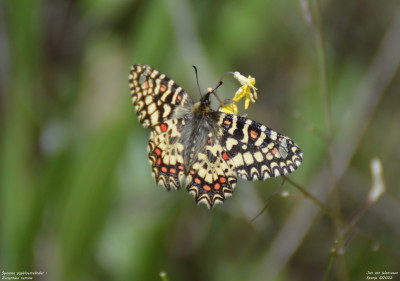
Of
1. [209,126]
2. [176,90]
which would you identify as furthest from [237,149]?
[176,90]

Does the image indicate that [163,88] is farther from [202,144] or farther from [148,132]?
[148,132]

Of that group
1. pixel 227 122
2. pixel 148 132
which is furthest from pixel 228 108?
pixel 148 132

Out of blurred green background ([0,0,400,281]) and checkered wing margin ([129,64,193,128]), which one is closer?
checkered wing margin ([129,64,193,128])

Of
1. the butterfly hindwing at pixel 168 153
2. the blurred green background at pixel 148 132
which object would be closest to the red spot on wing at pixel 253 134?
the butterfly hindwing at pixel 168 153

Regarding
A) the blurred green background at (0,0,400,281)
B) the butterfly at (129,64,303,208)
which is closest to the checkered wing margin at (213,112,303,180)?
the butterfly at (129,64,303,208)

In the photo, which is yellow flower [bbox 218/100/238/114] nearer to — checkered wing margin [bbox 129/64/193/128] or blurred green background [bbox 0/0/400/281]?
checkered wing margin [bbox 129/64/193/128]

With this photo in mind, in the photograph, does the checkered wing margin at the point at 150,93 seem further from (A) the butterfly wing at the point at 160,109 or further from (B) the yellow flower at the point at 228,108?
(B) the yellow flower at the point at 228,108

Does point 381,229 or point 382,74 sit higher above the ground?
point 382,74

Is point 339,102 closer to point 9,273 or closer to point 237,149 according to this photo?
point 237,149
